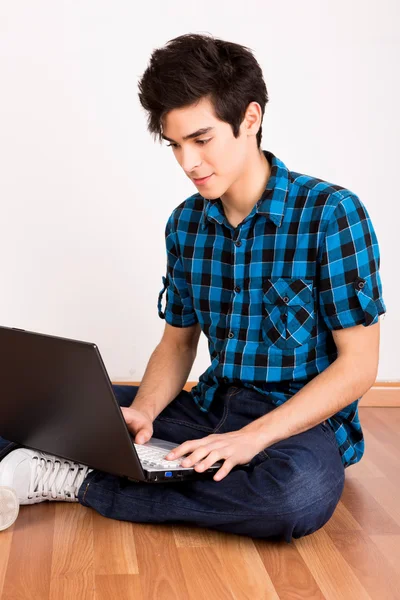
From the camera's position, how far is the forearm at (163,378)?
6.77 feet

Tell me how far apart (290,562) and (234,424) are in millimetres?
394

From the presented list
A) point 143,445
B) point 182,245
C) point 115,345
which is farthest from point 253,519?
point 115,345

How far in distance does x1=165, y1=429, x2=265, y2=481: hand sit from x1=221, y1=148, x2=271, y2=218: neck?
22.4 inches

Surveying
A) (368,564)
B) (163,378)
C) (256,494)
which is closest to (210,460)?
(256,494)

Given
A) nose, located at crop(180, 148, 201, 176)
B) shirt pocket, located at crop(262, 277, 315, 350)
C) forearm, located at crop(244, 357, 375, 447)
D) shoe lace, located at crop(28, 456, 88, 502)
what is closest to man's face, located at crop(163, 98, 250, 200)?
nose, located at crop(180, 148, 201, 176)

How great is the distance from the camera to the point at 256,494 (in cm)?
170

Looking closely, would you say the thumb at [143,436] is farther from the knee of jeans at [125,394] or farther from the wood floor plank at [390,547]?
the wood floor plank at [390,547]

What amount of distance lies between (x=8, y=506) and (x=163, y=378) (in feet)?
1.75

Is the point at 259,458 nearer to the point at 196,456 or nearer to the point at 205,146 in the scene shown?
the point at 196,456

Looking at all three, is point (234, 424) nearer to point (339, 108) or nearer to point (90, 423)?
point (90, 423)

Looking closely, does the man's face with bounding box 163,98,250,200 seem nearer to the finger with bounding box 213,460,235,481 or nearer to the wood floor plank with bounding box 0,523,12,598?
the finger with bounding box 213,460,235,481

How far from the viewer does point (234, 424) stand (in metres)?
1.97

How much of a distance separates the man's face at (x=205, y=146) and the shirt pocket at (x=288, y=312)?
0.86 ft

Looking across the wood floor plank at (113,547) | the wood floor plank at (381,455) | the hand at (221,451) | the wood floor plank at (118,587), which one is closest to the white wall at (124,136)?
the wood floor plank at (381,455)
